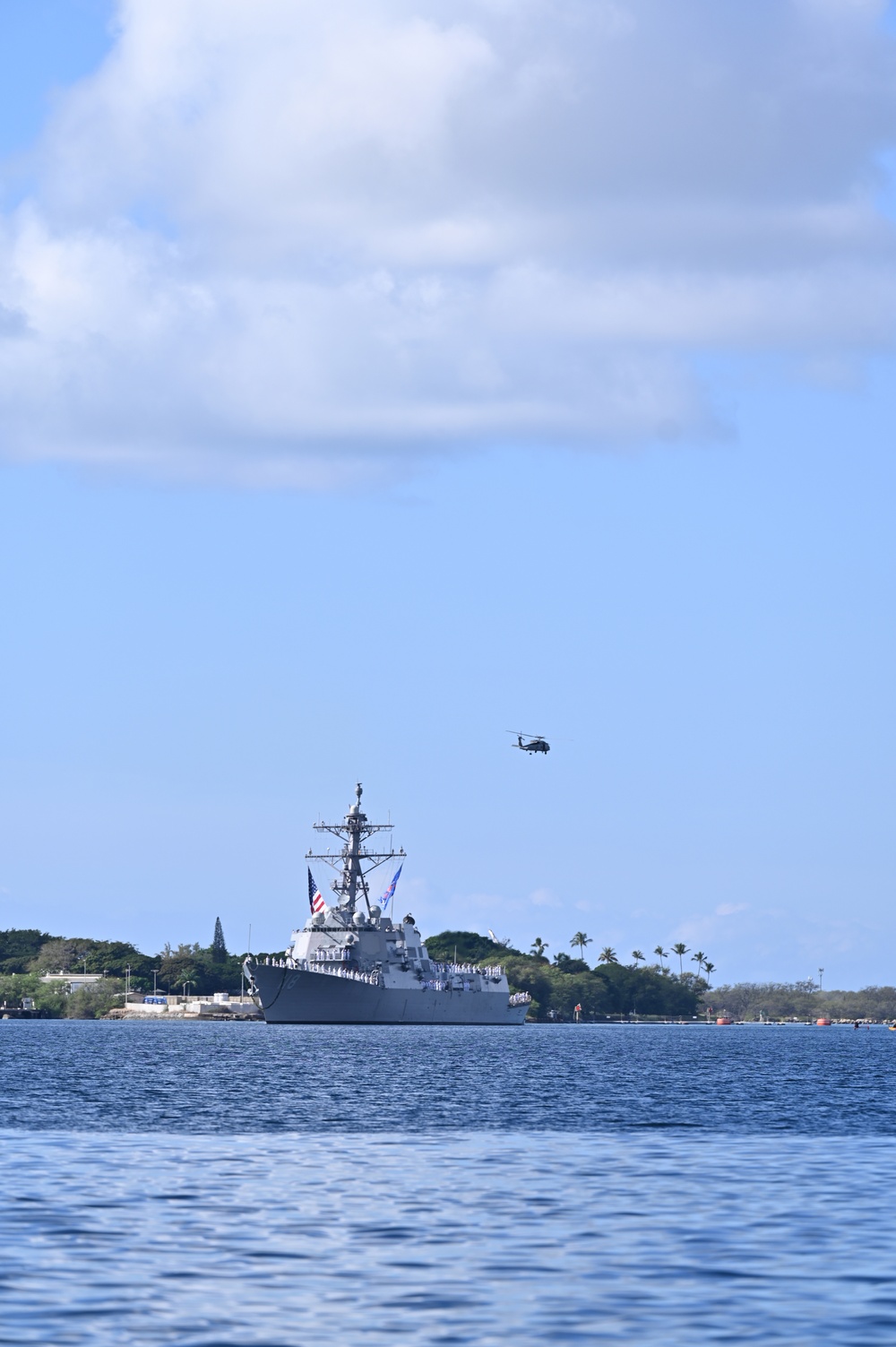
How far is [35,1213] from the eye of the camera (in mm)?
31703

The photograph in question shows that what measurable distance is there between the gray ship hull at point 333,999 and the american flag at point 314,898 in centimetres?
720

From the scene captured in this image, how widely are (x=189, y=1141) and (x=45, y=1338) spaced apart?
1016 inches

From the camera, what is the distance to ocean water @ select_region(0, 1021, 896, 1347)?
22719mm

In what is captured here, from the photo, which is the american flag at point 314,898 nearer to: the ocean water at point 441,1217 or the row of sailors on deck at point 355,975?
the row of sailors on deck at point 355,975

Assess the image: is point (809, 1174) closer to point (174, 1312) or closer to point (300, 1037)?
point (174, 1312)

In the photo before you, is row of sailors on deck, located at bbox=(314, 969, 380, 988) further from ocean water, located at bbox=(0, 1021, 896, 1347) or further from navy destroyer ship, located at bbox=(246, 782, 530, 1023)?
ocean water, located at bbox=(0, 1021, 896, 1347)

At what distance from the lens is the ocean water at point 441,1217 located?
22719mm

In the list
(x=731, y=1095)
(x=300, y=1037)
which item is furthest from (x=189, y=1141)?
(x=300, y=1037)

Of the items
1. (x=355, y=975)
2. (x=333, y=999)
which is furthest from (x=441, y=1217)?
(x=333, y=999)

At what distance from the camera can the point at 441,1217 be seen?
106 ft

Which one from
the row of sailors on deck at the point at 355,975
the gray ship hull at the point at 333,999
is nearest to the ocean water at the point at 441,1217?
the row of sailors on deck at the point at 355,975


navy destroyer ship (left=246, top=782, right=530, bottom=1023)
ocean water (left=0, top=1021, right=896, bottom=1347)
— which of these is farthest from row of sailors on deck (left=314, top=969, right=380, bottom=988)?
ocean water (left=0, top=1021, right=896, bottom=1347)

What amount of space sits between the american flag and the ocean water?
97938mm

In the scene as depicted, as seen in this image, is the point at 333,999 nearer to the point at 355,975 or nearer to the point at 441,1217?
the point at 355,975
